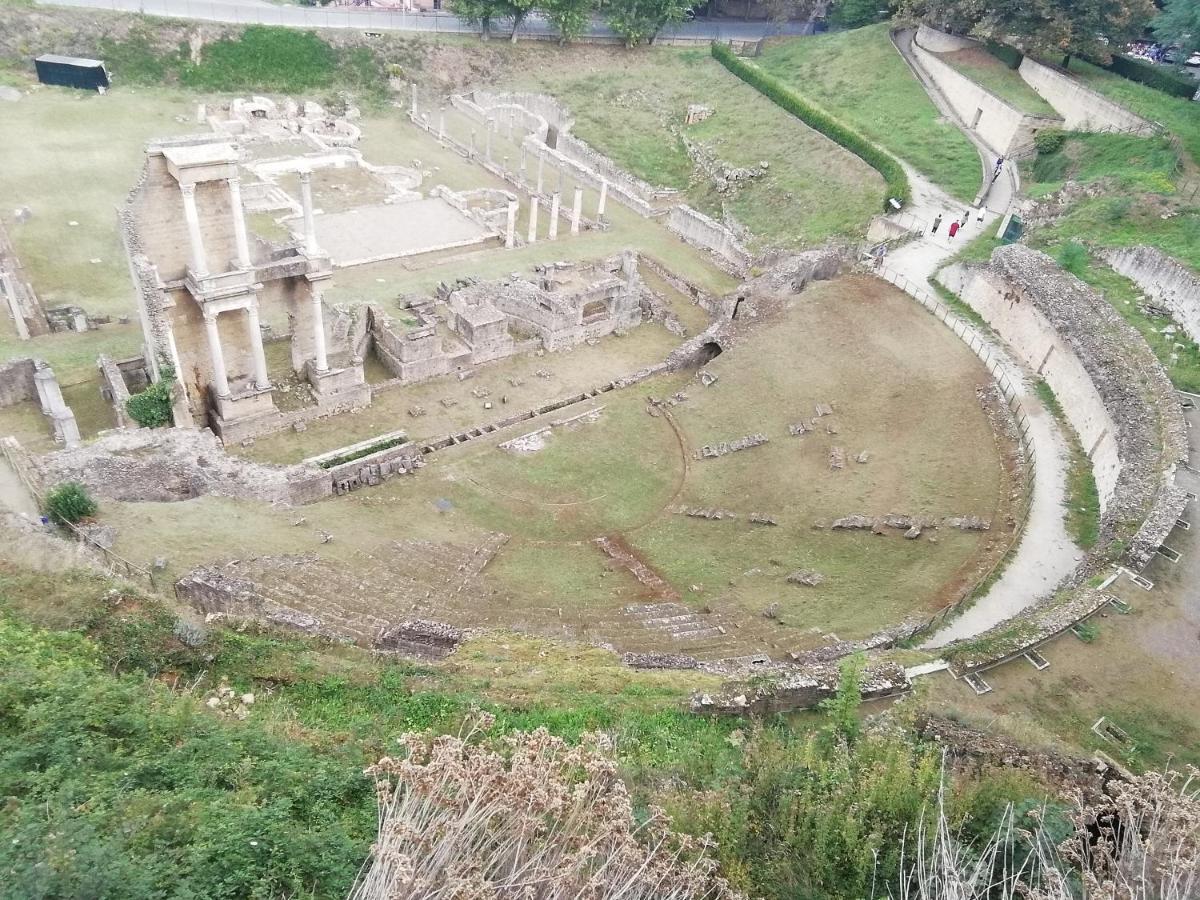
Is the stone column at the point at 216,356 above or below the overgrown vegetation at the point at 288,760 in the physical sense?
below

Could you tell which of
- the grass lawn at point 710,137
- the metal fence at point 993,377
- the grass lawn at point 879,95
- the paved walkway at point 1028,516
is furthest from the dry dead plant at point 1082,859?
the grass lawn at point 879,95

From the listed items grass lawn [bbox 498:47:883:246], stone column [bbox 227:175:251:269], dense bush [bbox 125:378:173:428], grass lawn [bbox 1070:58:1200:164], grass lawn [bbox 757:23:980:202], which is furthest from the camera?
grass lawn [bbox 757:23:980:202]

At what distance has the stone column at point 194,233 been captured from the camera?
75.8 feet

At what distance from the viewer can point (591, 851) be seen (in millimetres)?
7613

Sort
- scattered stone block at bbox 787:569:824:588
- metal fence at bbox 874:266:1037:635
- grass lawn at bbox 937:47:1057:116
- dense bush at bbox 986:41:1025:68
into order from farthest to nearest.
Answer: dense bush at bbox 986:41:1025:68, grass lawn at bbox 937:47:1057:116, scattered stone block at bbox 787:569:824:588, metal fence at bbox 874:266:1037:635

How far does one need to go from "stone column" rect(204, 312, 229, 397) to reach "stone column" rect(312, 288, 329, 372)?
116 inches

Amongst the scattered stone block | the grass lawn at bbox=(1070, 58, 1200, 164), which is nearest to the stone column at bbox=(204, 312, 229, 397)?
the scattered stone block

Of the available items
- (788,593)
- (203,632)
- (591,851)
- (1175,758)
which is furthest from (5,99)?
(1175,758)

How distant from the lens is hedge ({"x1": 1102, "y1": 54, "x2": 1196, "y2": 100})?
140 ft

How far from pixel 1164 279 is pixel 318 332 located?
2927 cm

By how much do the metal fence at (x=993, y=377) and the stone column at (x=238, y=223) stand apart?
70.8 ft

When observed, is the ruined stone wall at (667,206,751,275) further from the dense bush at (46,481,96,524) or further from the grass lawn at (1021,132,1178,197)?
the dense bush at (46,481,96,524)

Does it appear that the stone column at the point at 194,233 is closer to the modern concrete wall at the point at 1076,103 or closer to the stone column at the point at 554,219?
the stone column at the point at 554,219

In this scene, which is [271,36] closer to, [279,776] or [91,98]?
[91,98]
